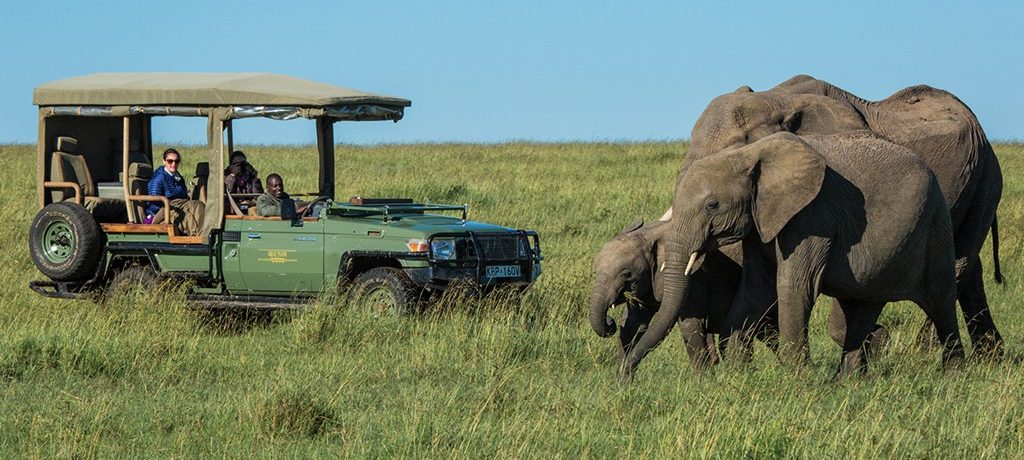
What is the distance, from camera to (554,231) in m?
20.2

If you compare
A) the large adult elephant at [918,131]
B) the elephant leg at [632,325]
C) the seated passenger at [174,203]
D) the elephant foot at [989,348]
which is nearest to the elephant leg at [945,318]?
the elephant foot at [989,348]

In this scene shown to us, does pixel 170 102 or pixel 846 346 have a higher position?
pixel 170 102

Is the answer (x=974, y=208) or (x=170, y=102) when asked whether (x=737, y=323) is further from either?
(x=170, y=102)

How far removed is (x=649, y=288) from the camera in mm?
9750

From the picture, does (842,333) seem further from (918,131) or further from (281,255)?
(281,255)

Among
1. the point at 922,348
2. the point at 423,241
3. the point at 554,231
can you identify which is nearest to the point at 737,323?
the point at 922,348

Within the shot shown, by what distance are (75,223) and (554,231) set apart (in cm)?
795

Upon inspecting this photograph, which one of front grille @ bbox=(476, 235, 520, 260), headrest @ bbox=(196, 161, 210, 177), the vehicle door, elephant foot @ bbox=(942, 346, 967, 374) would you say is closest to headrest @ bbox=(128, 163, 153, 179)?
headrest @ bbox=(196, 161, 210, 177)

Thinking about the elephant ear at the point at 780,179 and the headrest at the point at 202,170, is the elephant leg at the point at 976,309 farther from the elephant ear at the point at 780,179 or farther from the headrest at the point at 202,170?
the headrest at the point at 202,170

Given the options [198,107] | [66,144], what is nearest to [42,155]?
[66,144]

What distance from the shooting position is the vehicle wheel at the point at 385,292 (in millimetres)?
12227

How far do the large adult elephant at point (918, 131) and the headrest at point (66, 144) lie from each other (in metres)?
6.40

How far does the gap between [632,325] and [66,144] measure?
6460 mm

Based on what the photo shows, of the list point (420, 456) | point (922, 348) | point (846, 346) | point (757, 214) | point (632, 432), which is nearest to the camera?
point (420, 456)
